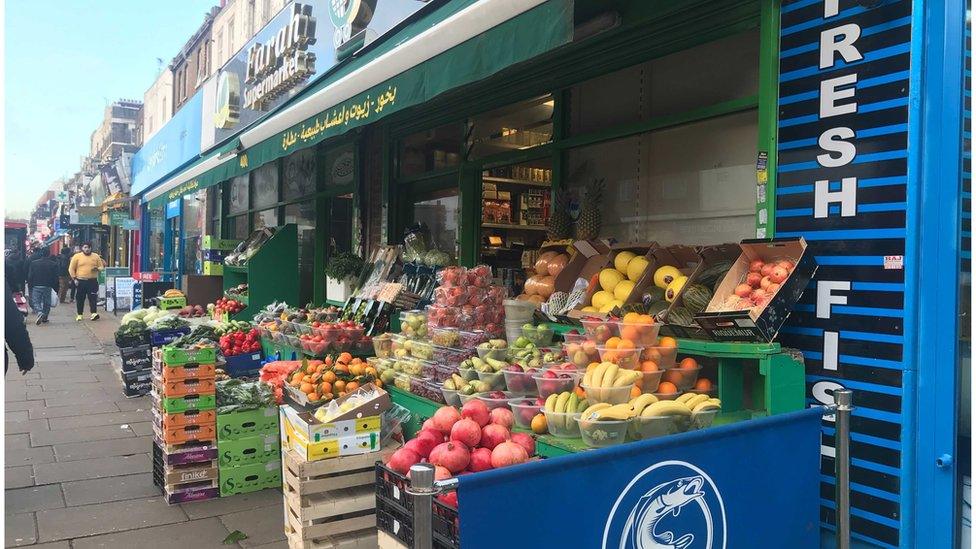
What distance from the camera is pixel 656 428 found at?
10.1ft

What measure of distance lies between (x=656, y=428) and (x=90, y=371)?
10.3m

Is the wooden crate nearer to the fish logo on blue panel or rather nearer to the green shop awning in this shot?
the fish logo on blue panel

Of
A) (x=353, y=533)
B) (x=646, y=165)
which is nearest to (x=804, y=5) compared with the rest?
(x=646, y=165)

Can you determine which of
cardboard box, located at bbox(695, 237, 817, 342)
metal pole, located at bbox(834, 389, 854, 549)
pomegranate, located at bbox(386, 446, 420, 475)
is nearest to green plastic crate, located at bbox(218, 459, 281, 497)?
pomegranate, located at bbox(386, 446, 420, 475)

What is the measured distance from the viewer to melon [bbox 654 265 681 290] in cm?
412

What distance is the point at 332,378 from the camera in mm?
5227

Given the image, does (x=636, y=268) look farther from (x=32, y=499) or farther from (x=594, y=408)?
(x=32, y=499)

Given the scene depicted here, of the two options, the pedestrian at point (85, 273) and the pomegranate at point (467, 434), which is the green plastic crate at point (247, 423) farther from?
the pedestrian at point (85, 273)

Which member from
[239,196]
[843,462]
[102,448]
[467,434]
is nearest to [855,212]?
[843,462]

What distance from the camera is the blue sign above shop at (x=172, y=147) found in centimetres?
1600

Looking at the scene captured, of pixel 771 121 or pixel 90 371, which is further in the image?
pixel 90 371

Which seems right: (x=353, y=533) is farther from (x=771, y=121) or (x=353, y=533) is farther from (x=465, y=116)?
(x=465, y=116)

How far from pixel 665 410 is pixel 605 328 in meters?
0.81

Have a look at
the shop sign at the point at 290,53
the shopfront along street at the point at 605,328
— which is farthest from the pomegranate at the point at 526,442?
the shop sign at the point at 290,53
